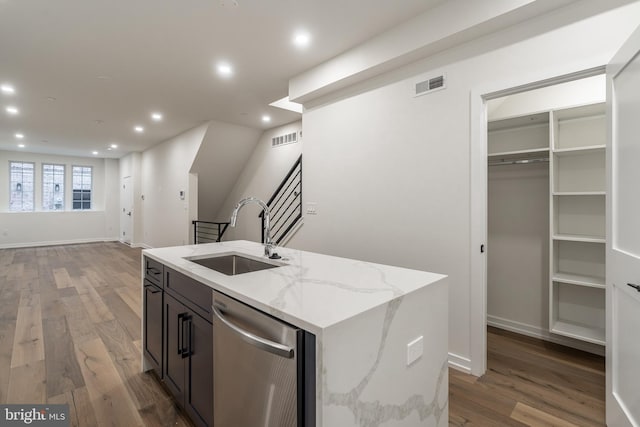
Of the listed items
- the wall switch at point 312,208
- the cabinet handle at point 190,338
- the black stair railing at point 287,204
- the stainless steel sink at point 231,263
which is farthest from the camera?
the black stair railing at point 287,204

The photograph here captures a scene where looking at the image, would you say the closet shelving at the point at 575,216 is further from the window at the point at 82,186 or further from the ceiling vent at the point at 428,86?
the window at the point at 82,186

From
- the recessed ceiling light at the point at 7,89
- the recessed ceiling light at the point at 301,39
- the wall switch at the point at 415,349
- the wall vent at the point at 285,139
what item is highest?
the recessed ceiling light at the point at 301,39

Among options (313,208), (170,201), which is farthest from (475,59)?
(170,201)

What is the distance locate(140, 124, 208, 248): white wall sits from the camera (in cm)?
621

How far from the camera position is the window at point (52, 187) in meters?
8.90

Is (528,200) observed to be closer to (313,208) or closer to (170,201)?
(313,208)

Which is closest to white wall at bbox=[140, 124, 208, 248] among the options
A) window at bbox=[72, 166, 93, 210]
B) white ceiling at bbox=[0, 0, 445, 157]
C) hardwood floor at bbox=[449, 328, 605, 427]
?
white ceiling at bbox=[0, 0, 445, 157]

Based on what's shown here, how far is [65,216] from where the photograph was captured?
907 centimetres

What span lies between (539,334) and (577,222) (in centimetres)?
111

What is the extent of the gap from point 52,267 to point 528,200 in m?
7.94

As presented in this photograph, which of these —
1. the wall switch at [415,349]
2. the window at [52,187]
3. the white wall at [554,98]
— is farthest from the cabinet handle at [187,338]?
the window at [52,187]

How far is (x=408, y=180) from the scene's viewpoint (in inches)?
108

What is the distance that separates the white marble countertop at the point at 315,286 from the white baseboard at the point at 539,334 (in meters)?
2.20

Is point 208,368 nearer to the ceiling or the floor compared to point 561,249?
nearer to the floor
